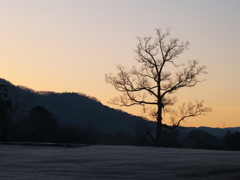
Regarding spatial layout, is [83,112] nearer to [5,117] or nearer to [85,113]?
[85,113]

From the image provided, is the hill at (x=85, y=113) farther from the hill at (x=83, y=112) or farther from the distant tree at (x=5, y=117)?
the distant tree at (x=5, y=117)

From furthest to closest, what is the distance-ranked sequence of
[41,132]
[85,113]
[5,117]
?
[85,113] < [41,132] < [5,117]

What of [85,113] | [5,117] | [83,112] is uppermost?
[83,112]

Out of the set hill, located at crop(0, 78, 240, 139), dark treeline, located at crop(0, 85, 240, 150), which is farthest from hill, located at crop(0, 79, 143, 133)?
dark treeline, located at crop(0, 85, 240, 150)

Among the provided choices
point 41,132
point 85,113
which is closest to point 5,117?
point 41,132

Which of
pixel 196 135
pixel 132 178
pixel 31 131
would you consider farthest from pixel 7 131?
pixel 132 178

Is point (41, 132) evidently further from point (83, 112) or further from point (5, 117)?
point (83, 112)

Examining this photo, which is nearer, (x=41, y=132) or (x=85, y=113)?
(x=41, y=132)

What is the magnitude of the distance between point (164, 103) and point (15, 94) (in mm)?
20802

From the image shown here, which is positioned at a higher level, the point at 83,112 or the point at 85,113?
the point at 83,112

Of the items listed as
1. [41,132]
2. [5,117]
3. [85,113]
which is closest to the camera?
[5,117]

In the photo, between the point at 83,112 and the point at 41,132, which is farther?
the point at 83,112

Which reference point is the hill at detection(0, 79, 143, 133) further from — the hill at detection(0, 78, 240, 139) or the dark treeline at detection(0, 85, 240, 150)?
the dark treeline at detection(0, 85, 240, 150)

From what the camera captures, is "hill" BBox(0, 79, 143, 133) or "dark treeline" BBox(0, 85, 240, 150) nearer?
"dark treeline" BBox(0, 85, 240, 150)
